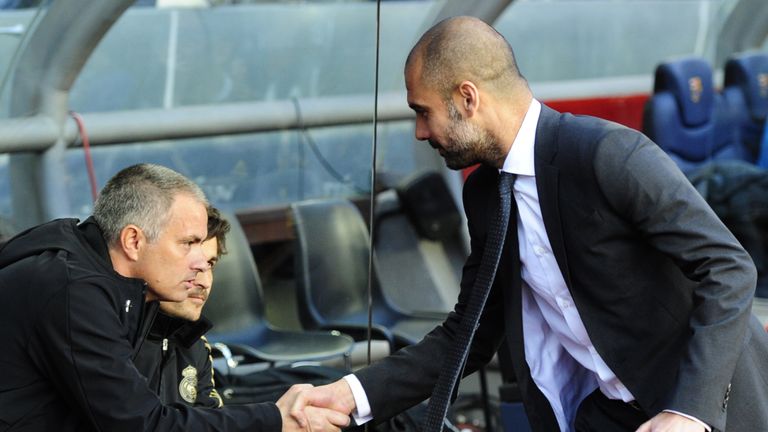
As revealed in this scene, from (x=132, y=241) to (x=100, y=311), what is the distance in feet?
0.77

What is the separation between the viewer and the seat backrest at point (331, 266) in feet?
17.9

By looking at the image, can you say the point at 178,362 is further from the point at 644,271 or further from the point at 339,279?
the point at 339,279

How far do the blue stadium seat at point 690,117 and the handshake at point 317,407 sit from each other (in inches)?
158

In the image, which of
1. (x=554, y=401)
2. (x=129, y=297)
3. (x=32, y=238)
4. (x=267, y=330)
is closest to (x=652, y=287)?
(x=554, y=401)

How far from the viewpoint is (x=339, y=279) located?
5.59m

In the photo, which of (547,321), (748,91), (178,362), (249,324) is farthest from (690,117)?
(178,362)

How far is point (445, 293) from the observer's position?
264 inches

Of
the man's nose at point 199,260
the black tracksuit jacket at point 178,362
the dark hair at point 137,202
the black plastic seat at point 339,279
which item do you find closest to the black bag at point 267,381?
the black tracksuit jacket at point 178,362

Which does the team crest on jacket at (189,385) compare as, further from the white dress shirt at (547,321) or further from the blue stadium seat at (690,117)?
the blue stadium seat at (690,117)

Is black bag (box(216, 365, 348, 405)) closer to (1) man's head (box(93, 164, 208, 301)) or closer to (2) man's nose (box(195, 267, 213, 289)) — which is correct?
(2) man's nose (box(195, 267, 213, 289))

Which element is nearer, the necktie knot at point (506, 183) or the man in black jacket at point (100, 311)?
the man in black jacket at point (100, 311)

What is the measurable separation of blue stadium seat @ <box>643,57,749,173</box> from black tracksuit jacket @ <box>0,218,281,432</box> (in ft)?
14.9

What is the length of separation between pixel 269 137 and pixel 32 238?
3.16 m

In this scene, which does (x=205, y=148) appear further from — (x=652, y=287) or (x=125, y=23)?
(x=652, y=287)
